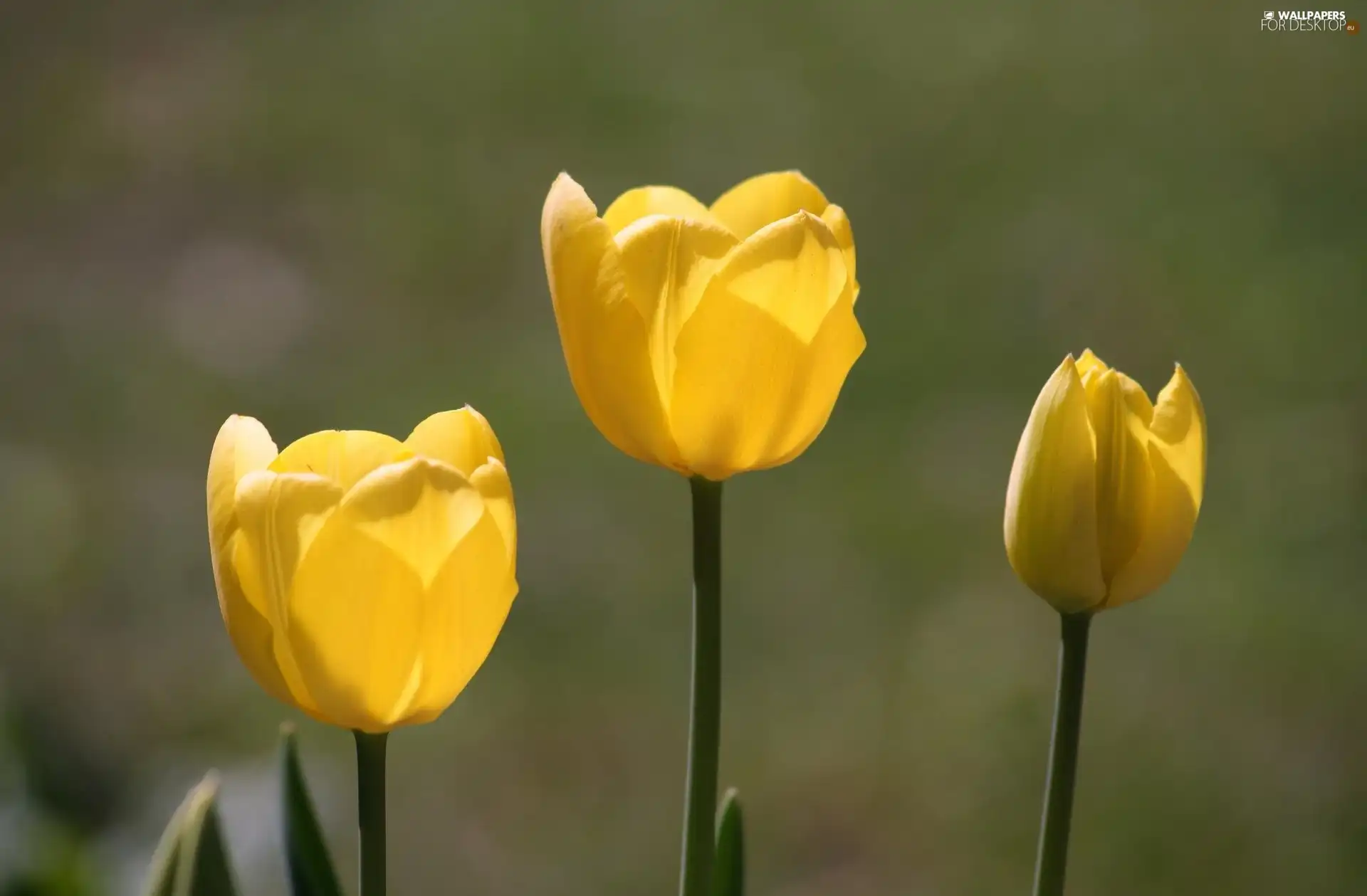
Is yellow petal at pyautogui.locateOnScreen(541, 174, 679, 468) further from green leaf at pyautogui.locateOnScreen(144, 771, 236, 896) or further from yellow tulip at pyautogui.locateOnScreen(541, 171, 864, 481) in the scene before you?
green leaf at pyautogui.locateOnScreen(144, 771, 236, 896)

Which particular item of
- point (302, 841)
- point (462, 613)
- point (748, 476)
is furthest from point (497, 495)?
point (748, 476)

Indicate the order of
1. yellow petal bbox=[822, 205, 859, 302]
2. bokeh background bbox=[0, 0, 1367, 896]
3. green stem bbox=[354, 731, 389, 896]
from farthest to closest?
bokeh background bbox=[0, 0, 1367, 896] → yellow petal bbox=[822, 205, 859, 302] → green stem bbox=[354, 731, 389, 896]

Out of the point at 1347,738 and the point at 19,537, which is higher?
the point at 19,537

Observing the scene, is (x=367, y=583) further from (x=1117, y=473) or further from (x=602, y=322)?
(x=1117, y=473)

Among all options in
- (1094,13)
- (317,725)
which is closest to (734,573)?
(317,725)

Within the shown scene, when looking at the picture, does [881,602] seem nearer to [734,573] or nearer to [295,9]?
[734,573]

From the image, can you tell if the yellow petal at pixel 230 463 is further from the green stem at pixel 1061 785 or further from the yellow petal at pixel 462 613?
the green stem at pixel 1061 785

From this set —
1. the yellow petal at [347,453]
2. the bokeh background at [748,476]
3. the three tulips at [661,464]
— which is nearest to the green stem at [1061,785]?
the three tulips at [661,464]

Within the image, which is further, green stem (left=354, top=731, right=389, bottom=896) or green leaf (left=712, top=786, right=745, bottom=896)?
green leaf (left=712, top=786, right=745, bottom=896)

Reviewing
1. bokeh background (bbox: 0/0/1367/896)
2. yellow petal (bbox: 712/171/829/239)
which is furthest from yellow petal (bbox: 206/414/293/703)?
bokeh background (bbox: 0/0/1367/896)
